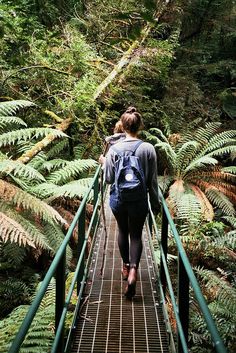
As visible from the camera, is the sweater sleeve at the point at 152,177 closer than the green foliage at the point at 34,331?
No

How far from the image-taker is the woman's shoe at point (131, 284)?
3453 millimetres

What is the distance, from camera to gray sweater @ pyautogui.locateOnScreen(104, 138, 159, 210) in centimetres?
341

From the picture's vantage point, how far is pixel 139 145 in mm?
3461

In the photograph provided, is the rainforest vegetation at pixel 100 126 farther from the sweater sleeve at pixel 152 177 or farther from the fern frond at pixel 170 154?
the sweater sleeve at pixel 152 177

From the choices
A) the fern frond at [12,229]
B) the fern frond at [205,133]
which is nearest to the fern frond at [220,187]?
the fern frond at [205,133]

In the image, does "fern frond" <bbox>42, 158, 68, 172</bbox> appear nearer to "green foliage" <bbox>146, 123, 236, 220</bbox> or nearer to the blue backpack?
"green foliage" <bbox>146, 123, 236, 220</bbox>

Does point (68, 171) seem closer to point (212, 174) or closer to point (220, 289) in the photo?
point (220, 289)

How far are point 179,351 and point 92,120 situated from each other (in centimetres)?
710

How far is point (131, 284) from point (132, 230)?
0.47 m

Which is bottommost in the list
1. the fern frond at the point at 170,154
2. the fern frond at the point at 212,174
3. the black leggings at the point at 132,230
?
the black leggings at the point at 132,230

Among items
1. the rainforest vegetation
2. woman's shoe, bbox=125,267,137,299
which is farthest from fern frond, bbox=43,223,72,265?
woman's shoe, bbox=125,267,137,299

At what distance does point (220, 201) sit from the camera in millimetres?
8570

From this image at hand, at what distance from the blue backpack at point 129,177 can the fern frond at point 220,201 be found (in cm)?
544

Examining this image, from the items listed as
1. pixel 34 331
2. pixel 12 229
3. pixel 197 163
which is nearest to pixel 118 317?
pixel 34 331
